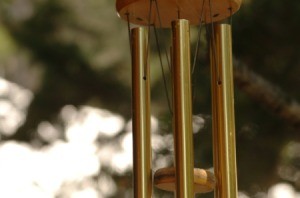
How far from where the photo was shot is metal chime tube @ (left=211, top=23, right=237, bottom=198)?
15.5 feet

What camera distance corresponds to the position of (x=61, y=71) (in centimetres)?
738

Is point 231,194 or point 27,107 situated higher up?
point 27,107

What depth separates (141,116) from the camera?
4762mm

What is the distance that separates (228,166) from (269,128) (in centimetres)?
264

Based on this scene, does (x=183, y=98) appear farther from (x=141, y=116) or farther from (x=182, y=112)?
(x=141, y=116)

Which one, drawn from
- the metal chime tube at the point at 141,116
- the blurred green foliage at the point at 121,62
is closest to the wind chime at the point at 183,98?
the metal chime tube at the point at 141,116

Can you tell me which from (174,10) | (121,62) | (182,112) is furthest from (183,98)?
(121,62)

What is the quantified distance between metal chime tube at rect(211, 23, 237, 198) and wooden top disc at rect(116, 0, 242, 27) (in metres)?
0.09

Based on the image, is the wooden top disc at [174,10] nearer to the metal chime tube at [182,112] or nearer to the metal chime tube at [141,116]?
the metal chime tube at [141,116]

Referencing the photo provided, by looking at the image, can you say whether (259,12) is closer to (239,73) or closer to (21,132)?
(239,73)

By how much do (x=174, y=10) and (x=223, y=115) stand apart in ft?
A: 1.61

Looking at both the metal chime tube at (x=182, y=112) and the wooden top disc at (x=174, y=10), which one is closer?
the metal chime tube at (x=182, y=112)

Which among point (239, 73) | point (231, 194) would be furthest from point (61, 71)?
point (231, 194)

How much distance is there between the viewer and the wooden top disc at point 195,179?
4.64 meters
